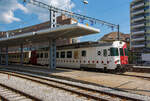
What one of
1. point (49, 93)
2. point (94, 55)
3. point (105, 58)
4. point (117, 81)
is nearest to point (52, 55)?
point (94, 55)

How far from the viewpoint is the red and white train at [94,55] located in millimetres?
13719

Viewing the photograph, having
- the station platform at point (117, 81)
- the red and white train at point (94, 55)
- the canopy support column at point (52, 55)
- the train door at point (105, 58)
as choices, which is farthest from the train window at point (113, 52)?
the canopy support column at point (52, 55)

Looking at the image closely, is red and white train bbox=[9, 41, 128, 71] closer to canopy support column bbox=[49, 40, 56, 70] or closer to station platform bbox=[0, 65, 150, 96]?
canopy support column bbox=[49, 40, 56, 70]

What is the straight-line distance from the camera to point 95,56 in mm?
15102

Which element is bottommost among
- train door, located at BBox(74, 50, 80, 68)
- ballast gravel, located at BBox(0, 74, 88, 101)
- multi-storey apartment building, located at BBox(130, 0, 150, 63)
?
ballast gravel, located at BBox(0, 74, 88, 101)

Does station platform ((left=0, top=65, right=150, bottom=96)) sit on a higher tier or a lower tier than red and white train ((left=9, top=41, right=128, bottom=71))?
lower

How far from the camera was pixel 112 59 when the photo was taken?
1359cm

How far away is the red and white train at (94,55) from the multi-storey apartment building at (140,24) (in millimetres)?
40242

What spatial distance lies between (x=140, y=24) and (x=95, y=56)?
151 feet

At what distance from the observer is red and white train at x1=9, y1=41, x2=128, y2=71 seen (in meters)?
13.7

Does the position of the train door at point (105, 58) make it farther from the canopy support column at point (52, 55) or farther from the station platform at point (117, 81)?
the canopy support column at point (52, 55)

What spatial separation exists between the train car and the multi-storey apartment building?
40.3 metres

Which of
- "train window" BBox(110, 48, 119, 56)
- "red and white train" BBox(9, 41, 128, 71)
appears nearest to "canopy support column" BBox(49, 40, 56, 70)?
"red and white train" BBox(9, 41, 128, 71)

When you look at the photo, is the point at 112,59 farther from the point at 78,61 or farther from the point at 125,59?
the point at 78,61
